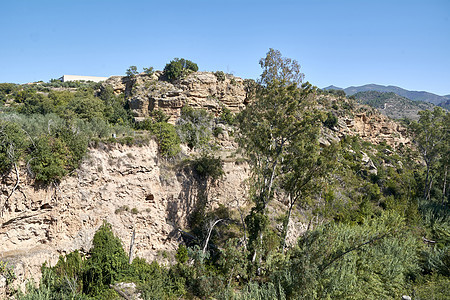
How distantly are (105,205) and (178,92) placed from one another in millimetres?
23804

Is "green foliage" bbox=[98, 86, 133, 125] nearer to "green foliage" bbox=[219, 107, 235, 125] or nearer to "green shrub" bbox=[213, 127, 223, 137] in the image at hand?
"green shrub" bbox=[213, 127, 223, 137]

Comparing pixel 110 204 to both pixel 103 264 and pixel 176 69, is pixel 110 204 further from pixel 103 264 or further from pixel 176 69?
pixel 176 69

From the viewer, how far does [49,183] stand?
34.7 feet

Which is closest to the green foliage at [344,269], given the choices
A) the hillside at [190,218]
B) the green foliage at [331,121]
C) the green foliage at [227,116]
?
the hillside at [190,218]

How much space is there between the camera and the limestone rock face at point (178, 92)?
3284 centimetres

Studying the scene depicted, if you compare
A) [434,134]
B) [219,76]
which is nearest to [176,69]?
[219,76]

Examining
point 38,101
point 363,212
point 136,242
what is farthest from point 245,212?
point 38,101

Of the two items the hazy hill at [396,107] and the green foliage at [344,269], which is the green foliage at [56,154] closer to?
the green foliage at [344,269]

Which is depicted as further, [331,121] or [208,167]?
[331,121]

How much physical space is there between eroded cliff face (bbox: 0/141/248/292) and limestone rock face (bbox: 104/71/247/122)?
61.9 ft

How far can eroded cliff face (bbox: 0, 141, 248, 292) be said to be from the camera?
977cm

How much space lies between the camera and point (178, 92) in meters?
33.5

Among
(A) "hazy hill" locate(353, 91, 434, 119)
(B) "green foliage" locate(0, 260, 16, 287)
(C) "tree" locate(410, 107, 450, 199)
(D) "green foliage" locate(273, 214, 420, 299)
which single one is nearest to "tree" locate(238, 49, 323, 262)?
(D) "green foliage" locate(273, 214, 420, 299)

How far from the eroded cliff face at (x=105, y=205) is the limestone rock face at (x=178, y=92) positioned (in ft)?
61.9
